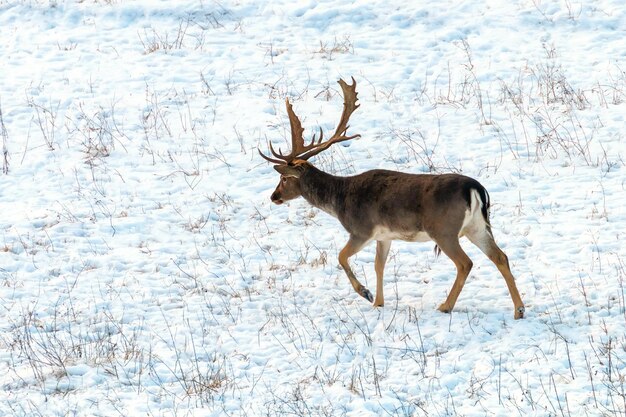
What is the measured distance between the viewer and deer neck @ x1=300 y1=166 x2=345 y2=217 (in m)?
9.53

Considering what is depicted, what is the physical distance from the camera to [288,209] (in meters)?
11.7

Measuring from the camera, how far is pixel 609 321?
8.16m

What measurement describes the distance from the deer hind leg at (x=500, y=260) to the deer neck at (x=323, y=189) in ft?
4.74

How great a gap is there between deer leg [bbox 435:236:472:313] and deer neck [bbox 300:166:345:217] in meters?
1.32

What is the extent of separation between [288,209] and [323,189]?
2041mm

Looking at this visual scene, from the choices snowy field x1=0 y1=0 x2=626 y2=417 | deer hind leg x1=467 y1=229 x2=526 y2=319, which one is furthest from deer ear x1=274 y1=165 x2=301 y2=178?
deer hind leg x1=467 y1=229 x2=526 y2=319

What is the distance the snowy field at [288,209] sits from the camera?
7.45 m

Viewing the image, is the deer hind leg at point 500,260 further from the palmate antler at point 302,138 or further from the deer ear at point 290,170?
the deer ear at point 290,170

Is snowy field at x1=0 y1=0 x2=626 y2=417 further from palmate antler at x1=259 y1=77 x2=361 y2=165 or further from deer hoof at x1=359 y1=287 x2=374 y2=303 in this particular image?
palmate antler at x1=259 y1=77 x2=361 y2=165

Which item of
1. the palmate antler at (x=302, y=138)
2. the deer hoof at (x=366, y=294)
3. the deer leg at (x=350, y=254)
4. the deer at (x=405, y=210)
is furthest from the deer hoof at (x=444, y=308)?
the palmate antler at (x=302, y=138)

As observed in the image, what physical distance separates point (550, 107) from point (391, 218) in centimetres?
560

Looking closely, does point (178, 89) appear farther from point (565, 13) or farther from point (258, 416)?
point (258, 416)

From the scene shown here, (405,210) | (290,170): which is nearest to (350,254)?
(405,210)

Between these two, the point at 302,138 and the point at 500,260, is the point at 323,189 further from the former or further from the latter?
the point at 500,260
